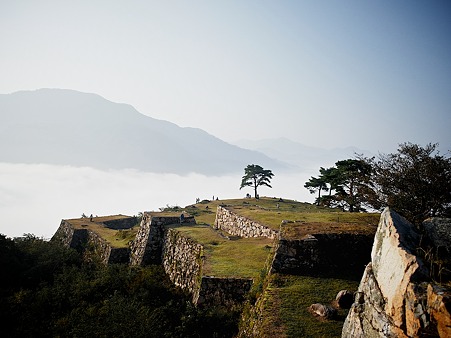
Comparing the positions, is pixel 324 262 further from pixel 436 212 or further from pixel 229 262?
pixel 436 212

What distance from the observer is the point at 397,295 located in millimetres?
5742

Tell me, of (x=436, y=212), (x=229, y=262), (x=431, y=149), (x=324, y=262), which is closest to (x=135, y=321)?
(x=229, y=262)

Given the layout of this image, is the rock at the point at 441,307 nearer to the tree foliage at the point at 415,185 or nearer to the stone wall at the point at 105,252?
the tree foliage at the point at 415,185

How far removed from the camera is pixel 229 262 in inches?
661

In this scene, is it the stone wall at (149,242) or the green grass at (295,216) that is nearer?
the green grass at (295,216)

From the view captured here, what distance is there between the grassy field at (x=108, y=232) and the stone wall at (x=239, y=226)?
410 inches

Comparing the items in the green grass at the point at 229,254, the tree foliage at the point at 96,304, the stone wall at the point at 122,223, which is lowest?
the tree foliage at the point at 96,304

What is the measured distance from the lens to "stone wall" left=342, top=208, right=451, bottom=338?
16.2 ft

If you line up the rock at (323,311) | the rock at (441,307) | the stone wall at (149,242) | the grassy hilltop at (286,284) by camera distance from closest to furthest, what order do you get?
1. the rock at (441,307)
2. the grassy hilltop at (286,284)
3. the rock at (323,311)
4. the stone wall at (149,242)

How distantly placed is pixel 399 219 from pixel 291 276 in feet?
22.4

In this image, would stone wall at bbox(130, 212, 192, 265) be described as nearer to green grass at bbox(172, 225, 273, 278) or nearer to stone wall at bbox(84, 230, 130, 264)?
stone wall at bbox(84, 230, 130, 264)

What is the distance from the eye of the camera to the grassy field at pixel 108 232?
2590cm

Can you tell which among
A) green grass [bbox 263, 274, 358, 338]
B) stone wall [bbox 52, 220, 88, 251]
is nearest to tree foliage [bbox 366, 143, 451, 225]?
green grass [bbox 263, 274, 358, 338]

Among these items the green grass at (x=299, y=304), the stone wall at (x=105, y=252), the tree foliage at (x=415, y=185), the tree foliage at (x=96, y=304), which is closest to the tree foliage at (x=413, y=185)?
the tree foliage at (x=415, y=185)
